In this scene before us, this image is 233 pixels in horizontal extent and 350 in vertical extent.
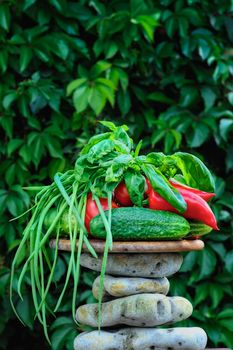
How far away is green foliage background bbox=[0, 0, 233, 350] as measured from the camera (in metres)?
3.09

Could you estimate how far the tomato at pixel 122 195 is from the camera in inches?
75.3

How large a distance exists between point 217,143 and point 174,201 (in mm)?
1397

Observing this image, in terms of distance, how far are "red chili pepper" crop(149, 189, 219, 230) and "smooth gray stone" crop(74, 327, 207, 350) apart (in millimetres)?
279

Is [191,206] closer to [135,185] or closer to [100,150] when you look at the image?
[135,185]

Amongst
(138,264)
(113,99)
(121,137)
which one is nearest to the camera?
(138,264)

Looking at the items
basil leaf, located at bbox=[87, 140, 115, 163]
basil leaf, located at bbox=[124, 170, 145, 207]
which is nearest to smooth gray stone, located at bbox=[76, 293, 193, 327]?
basil leaf, located at bbox=[124, 170, 145, 207]

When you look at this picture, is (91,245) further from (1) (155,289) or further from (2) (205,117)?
(2) (205,117)

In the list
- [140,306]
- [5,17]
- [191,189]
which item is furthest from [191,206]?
[5,17]

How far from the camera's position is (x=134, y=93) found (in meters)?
3.27

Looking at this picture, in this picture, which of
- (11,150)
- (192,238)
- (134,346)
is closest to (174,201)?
(192,238)

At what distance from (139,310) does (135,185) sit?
0.30 metres

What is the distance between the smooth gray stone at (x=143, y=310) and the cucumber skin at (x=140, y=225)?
161 millimetres

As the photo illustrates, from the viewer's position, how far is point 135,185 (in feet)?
6.15

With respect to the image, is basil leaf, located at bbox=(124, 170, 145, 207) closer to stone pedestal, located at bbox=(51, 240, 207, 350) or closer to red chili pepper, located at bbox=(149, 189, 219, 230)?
red chili pepper, located at bbox=(149, 189, 219, 230)
